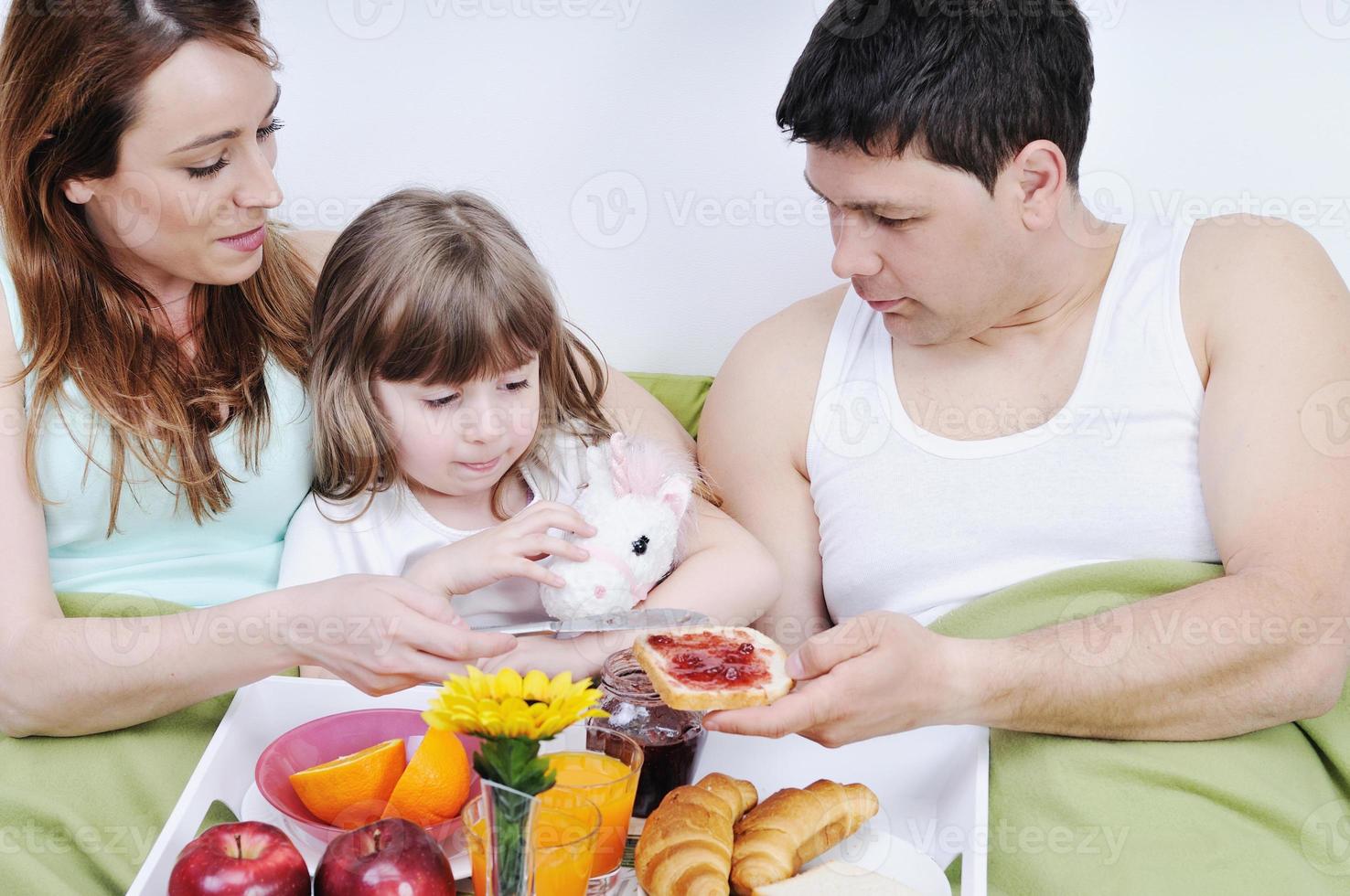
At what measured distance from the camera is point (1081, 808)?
142 centimetres

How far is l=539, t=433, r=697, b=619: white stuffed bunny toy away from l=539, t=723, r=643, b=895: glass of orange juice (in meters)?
0.37

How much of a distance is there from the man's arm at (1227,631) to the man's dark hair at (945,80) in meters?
0.36

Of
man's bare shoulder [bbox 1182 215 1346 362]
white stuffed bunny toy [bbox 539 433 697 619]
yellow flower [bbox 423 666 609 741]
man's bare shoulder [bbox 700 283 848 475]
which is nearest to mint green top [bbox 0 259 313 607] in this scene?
white stuffed bunny toy [bbox 539 433 697 619]

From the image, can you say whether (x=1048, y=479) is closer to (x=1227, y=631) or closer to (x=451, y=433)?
(x=1227, y=631)

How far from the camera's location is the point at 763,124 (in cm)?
230

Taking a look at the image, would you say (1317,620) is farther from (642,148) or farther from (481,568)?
(642,148)

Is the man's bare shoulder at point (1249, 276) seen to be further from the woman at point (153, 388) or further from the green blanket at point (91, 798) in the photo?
the green blanket at point (91, 798)

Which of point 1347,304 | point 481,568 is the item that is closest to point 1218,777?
point 1347,304

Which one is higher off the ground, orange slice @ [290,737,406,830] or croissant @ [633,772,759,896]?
orange slice @ [290,737,406,830]

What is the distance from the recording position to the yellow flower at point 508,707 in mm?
996

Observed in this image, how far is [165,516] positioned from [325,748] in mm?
523

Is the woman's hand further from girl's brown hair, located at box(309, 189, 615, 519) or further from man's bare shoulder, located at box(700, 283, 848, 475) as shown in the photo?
man's bare shoulder, located at box(700, 283, 848, 475)

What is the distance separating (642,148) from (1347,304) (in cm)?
119

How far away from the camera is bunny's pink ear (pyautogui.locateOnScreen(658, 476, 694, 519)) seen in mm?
1729
